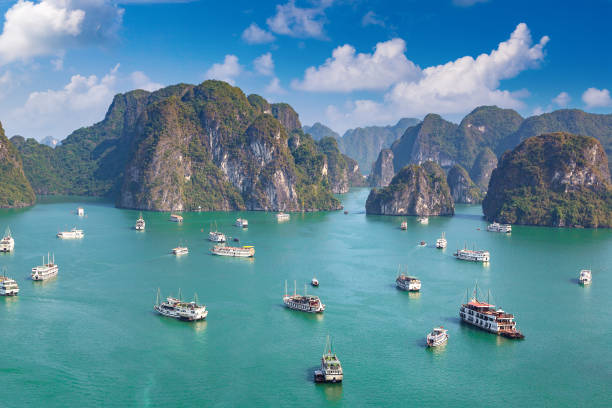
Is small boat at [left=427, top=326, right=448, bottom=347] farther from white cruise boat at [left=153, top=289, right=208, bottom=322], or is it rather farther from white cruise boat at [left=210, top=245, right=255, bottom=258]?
white cruise boat at [left=210, top=245, right=255, bottom=258]

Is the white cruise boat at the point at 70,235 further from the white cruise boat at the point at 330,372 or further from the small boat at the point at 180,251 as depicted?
the white cruise boat at the point at 330,372

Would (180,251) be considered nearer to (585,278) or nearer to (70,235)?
(70,235)

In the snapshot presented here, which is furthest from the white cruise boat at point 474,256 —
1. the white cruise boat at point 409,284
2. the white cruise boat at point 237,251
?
the white cruise boat at point 237,251

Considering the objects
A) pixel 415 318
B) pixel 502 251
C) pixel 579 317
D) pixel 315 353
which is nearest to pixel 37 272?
pixel 315 353

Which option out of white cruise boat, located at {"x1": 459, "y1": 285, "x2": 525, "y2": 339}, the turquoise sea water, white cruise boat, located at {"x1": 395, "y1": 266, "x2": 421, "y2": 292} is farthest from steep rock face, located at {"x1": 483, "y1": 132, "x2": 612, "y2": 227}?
white cruise boat, located at {"x1": 459, "y1": 285, "x2": 525, "y2": 339}

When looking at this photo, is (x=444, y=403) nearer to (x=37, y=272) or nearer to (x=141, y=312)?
(x=141, y=312)
